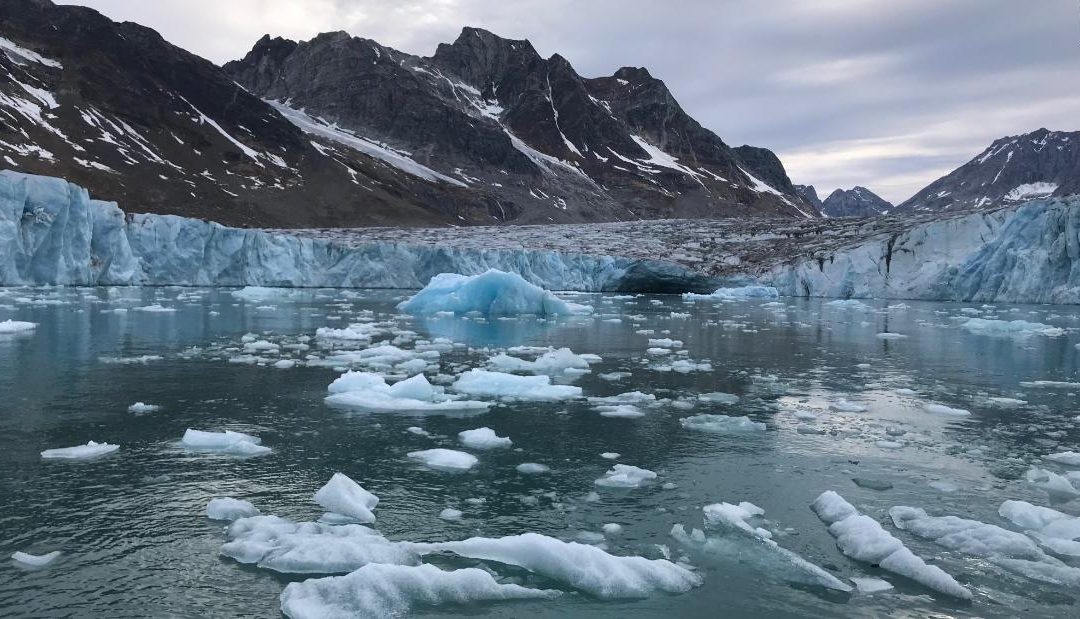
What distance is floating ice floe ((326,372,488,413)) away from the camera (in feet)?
29.7

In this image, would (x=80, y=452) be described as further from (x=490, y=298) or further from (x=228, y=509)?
(x=490, y=298)

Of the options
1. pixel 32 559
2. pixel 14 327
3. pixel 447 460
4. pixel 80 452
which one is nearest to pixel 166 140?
pixel 14 327

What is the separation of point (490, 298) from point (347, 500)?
858 inches

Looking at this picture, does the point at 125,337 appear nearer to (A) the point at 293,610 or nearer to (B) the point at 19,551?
(B) the point at 19,551

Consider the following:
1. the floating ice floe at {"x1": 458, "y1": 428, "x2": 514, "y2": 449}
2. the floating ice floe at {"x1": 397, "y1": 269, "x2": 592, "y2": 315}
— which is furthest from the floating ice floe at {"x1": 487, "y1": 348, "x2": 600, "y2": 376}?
the floating ice floe at {"x1": 397, "y1": 269, "x2": 592, "y2": 315}

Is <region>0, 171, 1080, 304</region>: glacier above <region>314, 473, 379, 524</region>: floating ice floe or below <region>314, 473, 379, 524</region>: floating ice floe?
above

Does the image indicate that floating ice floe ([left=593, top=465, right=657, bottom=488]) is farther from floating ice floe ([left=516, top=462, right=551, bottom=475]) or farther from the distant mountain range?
the distant mountain range

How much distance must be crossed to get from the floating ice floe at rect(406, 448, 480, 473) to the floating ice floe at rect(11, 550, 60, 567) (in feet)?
9.46

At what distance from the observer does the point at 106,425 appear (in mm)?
7809

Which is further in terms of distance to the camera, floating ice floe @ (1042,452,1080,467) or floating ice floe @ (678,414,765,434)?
floating ice floe @ (678,414,765,434)

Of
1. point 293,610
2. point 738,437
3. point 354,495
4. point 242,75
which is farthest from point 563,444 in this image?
point 242,75

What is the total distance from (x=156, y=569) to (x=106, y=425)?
4247mm

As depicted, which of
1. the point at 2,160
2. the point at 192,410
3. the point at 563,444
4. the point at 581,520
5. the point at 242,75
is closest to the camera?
the point at 581,520

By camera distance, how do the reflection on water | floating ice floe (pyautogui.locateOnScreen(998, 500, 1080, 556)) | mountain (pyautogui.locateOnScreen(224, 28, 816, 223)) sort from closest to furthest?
the reflection on water
floating ice floe (pyautogui.locateOnScreen(998, 500, 1080, 556))
mountain (pyautogui.locateOnScreen(224, 28, 816, 223))
